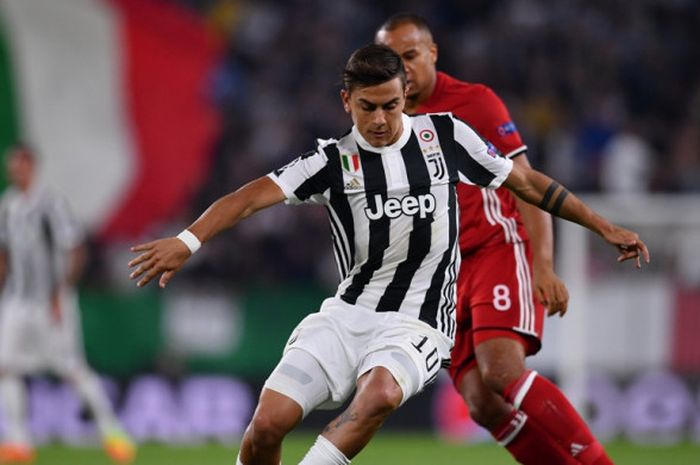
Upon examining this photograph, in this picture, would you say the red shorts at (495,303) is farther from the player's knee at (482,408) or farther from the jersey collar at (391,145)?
the jersey collar at (391,145)

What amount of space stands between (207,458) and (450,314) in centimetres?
479

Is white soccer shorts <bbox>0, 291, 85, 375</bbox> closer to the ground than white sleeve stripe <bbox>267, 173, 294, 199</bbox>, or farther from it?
closer to the ground

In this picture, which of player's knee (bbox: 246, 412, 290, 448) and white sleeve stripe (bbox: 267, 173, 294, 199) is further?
white sleeve stripe (bbox: 267, 173, 294, 199)

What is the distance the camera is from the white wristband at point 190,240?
5125 millimetres

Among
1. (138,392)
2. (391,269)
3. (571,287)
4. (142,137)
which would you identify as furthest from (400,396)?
(142,137)

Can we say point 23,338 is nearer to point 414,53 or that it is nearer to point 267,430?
point 414,53

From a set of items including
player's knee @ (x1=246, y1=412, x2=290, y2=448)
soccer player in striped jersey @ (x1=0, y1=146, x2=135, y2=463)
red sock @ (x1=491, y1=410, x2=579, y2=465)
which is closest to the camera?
player's knee @ (x1=246, y1=412, x2=290, y2=448)

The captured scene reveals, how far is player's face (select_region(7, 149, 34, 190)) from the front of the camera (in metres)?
10.5

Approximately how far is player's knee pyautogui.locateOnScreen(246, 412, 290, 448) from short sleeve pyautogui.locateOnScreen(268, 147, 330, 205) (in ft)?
2.79

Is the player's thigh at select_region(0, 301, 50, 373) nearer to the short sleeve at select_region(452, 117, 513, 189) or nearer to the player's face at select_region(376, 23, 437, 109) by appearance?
the player's face at select_region(376, 23, 437, 109)

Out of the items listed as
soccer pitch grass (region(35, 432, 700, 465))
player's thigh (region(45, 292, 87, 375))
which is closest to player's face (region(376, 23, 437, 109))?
soccer pitch grass (region(35, 432, 700, 465))

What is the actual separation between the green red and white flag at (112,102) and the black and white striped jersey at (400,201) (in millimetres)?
9231

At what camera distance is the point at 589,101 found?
15.1m

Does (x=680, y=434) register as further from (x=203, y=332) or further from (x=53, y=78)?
(x=53, y=78)
